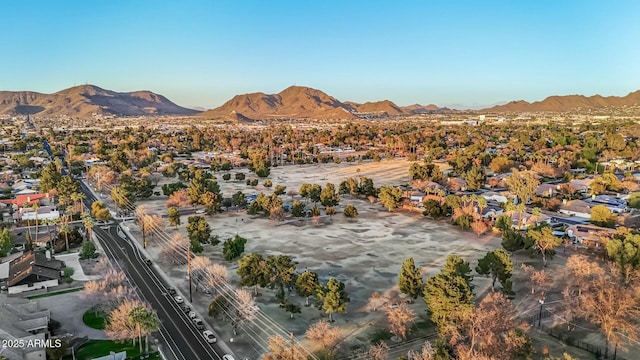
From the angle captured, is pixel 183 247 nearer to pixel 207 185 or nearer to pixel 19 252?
pixel 19 252

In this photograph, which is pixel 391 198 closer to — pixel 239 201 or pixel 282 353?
pixel 239 201

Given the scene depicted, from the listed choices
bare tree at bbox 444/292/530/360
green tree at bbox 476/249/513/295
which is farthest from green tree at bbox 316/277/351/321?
green tree at bbox 476/249/513/295

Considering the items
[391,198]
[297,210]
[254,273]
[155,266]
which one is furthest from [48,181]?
[391,198]

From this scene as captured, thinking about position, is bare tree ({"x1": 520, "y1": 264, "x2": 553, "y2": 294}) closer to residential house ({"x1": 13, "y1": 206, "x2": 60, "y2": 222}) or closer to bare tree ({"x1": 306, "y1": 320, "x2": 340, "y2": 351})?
bare tree ({"x1": 306, "y1": 320, "x2": 340, "y2": 351})

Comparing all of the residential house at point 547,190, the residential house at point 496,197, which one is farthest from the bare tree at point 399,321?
the residential house at point 547,190

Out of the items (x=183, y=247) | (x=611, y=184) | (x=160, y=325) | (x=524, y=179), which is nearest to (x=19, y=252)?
(x=183, y=247)

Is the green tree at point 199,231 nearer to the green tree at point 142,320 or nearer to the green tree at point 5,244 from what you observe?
the green tree at point 5,244
